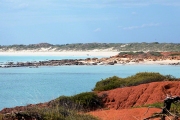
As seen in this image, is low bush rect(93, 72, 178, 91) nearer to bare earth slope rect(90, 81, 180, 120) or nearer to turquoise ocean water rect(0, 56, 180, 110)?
turquoise ocean water rect(0, 56, 180, 110)

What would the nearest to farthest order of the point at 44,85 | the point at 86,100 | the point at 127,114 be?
the point at 127,114, the point at 86,100, the point at 44,85

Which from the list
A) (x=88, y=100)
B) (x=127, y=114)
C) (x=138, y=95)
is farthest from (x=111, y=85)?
(x=127, y=114)

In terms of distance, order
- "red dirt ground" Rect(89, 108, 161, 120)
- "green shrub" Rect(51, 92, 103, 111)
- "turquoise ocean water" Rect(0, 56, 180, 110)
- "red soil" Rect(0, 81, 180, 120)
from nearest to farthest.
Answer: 1. "red dirt ground" Rect(89, 108, 161, 120)
2. "green shrub" Rect(51, 92, 103, 111)
3. "red soil" Rect(0, 81, 180, 120)
4. "turquoise ocean water" Rect(0, 56, 180, 110)

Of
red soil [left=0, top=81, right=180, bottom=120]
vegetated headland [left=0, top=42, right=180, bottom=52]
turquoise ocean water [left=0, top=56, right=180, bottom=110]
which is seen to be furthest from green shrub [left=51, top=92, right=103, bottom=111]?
vegetated headland [left=0, top=42, right=180, bottom=52]

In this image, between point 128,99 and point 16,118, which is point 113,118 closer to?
point 16,118

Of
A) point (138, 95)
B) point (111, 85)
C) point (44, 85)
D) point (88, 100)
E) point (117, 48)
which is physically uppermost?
point (117, 48)

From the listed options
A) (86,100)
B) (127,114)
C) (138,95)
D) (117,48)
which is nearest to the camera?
(127,114)

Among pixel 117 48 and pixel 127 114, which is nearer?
pixel 127 114

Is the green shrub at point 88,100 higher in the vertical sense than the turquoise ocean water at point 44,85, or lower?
higher

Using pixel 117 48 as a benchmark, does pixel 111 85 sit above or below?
below

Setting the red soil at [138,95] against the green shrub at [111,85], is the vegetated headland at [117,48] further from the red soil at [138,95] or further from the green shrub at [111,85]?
the red soil at [138,95]

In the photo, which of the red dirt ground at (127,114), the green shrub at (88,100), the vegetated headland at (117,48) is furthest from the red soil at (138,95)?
the vegetated headland at (117,48)

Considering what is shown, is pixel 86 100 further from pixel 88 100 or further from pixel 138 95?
pixel 138 95

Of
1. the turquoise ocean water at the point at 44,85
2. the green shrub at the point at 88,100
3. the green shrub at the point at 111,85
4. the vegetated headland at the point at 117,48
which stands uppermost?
the vegetated headland at the point at 117,48
